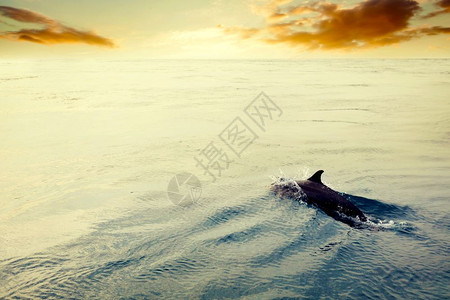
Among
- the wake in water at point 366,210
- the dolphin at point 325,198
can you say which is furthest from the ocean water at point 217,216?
the dolphin at point 325,198

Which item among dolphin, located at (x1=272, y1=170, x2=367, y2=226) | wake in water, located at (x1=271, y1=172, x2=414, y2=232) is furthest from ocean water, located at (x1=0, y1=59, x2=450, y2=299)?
dolphin, located at (x1=272, y1=170, x2=367, y2=226)

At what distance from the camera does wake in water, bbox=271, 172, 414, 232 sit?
18.9ft

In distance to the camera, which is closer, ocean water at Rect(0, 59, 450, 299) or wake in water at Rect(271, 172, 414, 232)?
ocean water at Rect(0, 59, 450, 299)

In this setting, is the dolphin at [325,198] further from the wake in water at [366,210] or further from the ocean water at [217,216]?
the ocean water at [217,216]

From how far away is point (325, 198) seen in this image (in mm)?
6551

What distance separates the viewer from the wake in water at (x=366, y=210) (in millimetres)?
Answer: 5770

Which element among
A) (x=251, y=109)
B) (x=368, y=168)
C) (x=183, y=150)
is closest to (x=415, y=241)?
(x=368, y=168)

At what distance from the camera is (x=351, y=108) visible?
20047mm

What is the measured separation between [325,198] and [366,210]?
3.03 ft

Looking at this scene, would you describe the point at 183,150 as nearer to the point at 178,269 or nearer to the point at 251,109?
the point at 178,269

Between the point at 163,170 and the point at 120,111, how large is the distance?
11.6 metres

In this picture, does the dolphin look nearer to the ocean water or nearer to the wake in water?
the wake in water

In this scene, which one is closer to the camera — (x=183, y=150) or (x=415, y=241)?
(x=415, y=241)

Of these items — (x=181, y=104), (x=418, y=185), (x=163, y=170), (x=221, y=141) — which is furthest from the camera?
(x=181, y=104)
